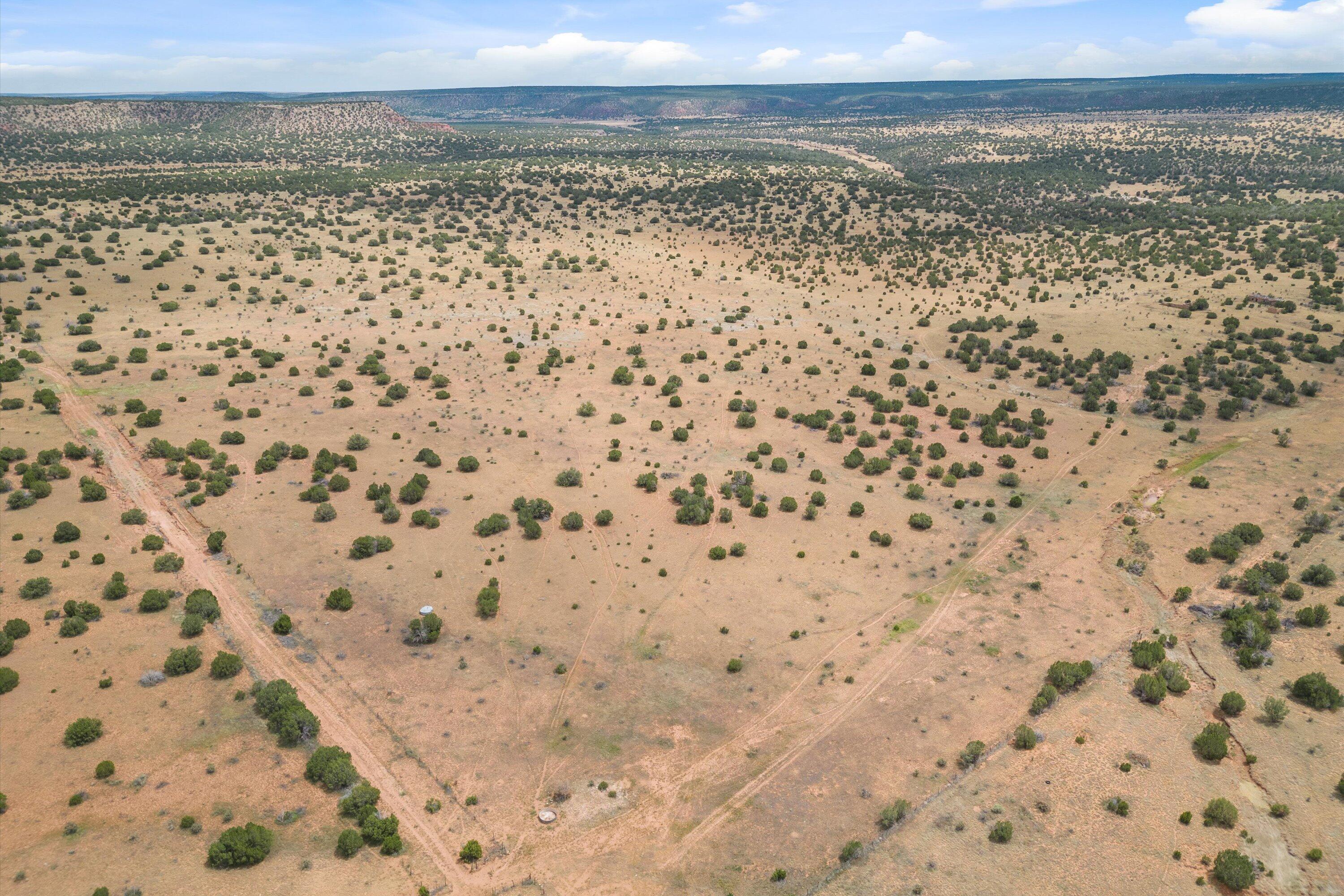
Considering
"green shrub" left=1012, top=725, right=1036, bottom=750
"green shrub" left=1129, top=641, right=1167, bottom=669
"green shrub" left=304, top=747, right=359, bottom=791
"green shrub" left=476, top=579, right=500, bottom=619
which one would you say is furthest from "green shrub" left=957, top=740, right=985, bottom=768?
"green shrub" left=304, top=747, right=359, bottom=791

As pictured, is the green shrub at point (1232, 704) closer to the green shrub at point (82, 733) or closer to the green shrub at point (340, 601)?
the green shrub at point (340, 601)

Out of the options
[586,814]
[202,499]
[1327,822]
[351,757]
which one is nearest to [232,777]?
[351,757]

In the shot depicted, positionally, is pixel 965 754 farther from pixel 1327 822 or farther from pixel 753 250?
pixel 753 250

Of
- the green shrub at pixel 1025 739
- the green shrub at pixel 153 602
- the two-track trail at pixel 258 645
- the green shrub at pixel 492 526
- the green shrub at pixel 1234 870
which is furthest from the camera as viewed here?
the green shrub at pixel 492 526

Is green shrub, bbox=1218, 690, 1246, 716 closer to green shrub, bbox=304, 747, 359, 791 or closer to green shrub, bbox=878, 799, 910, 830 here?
green shrub, bbox=878, 799, 910, 830

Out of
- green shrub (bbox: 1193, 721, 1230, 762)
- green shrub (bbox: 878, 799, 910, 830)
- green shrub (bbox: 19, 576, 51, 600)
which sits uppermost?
green shrub (bbox: 19, 576, 51, 600)

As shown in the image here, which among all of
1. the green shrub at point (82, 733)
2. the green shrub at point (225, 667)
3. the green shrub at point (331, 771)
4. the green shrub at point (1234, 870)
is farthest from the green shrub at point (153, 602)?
the green shrub at point (1234, 870)
